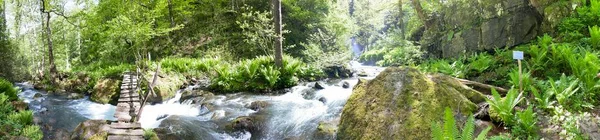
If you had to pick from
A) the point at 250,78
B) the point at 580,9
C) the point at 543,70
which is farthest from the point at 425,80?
the point at 250,78

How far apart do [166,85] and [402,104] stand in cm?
906

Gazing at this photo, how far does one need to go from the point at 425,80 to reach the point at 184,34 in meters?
18.0

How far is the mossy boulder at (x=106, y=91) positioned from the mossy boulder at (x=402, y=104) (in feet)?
31.6

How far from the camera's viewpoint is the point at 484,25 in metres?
10.3

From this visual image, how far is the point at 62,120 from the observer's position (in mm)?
9680

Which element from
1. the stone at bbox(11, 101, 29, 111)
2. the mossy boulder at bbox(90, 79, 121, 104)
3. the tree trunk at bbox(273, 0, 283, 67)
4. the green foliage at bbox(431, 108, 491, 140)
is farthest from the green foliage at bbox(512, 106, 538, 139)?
the stone at bbox(11, 101, 29, 111)

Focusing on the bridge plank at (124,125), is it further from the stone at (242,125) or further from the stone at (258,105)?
the stone at (258,105)

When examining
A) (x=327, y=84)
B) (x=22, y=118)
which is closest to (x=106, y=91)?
(x=22, y=118)

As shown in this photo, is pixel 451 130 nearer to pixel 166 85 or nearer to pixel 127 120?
pixel 127 120

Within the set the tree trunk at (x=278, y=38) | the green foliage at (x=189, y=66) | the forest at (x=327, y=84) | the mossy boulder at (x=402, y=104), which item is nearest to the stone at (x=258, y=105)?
the forest at (x=327, y=84)

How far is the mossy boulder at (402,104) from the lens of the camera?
4.28 metres

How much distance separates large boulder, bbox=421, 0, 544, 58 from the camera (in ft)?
30.5

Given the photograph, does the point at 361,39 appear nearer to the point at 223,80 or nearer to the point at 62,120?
the point at 223,80

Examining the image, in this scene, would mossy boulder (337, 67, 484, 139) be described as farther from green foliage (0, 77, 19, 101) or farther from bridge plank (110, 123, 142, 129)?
green foliage (0, 77, 19, 101)
